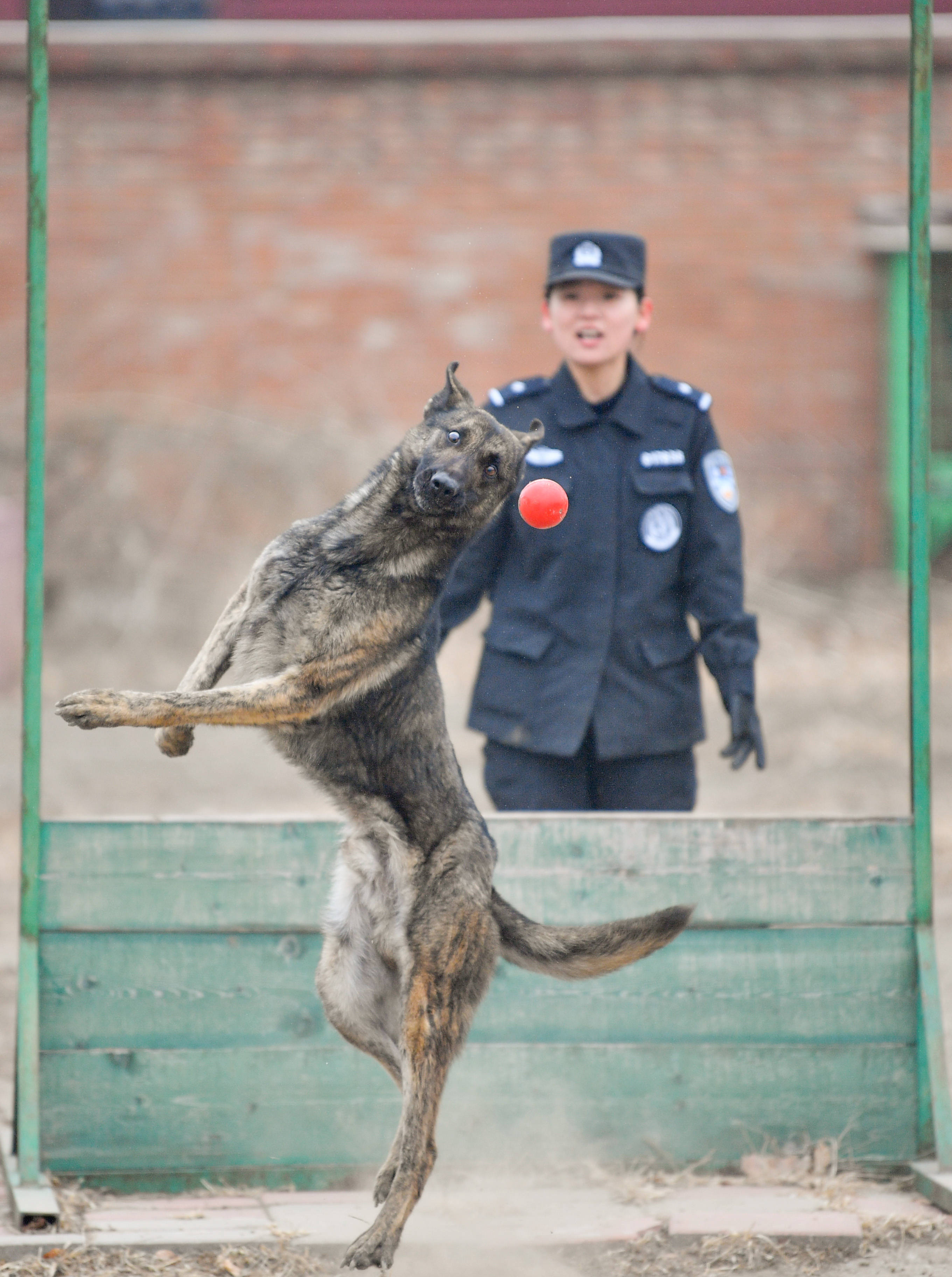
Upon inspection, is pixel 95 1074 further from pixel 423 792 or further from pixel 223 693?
pixel 223 693

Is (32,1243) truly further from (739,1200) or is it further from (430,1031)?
(739,1200)

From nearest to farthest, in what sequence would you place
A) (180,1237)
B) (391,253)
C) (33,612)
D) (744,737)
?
(744,737) < (180,1237) < (33,612) < (391,253)

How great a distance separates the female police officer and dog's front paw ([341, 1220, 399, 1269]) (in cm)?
123

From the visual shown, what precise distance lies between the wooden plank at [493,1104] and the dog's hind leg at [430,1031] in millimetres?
1025

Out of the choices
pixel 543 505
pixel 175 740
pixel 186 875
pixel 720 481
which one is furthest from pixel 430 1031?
pixel 720 481

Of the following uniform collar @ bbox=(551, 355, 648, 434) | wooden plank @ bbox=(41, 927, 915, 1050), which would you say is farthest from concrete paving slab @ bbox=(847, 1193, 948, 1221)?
uniform collar @ bbox=(551, 355, 648, 434)

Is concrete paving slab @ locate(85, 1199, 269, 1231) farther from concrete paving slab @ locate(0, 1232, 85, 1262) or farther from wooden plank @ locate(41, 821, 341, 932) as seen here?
wooden plank @ locate(41, 821, 341, 932)

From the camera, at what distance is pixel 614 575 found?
3.15m

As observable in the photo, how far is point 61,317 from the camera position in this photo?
9875mm

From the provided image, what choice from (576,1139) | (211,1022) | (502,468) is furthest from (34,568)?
(576,1139)

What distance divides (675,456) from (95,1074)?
6.02 ft

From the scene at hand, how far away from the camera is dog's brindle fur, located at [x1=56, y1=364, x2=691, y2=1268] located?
2.08 m

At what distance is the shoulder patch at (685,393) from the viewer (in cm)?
318

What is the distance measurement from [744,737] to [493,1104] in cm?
109
